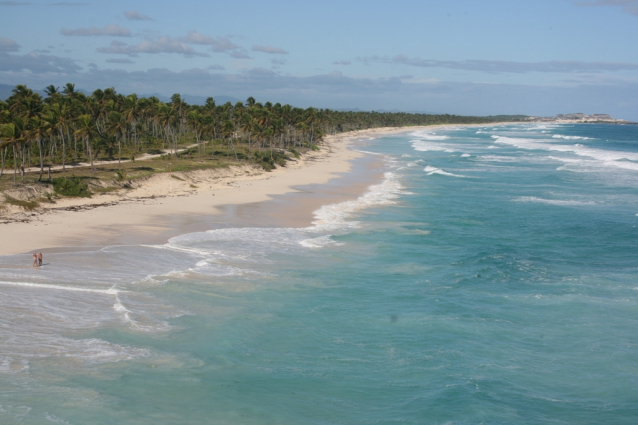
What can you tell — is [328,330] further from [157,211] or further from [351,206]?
[351,206]

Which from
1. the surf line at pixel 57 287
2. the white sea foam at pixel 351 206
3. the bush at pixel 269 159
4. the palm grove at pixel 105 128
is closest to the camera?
the surf line at pixel 57 287

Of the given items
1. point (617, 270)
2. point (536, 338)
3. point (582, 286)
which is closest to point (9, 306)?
point (536, 338)

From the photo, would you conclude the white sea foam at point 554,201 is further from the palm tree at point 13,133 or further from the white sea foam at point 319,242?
the palm tree at point 13,133

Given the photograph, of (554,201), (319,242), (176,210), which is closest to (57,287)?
(319,242)

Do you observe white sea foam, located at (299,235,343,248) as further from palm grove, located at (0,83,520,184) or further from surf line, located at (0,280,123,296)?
palm grove, located at (0,83,520,184)

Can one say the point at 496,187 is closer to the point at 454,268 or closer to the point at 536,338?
the point at 454,268

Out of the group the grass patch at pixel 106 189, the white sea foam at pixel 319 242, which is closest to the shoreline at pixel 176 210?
the grass patch at pixel 106 189

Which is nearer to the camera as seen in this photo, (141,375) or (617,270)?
(141,375)
